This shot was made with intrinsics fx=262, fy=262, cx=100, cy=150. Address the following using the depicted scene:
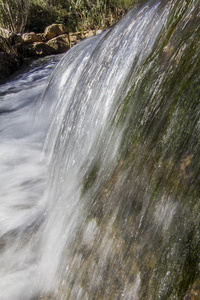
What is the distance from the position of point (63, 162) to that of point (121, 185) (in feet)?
3.43

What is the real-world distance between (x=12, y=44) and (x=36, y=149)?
566 cm

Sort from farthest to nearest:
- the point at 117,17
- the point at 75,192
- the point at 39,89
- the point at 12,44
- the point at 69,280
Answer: the point at 117,17 → the point at 12,44 → the point at 39,89 → the point at 75,192 → the point at 69,280

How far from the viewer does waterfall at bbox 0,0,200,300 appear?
3.52 ft

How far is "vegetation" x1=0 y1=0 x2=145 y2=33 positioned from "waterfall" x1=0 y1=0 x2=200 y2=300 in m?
6.99

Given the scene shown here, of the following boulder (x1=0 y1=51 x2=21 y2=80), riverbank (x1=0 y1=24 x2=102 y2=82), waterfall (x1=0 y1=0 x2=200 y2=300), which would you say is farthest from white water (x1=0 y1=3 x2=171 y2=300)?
riverbank (x1=0 y1=24 x2=102 y2=82)

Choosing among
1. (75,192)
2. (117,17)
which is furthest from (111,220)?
(117,17)

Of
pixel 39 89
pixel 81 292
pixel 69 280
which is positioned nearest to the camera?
pixel 81 292

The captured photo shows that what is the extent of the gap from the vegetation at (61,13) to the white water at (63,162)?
6.33 meters

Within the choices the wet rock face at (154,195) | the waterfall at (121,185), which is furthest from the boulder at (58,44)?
the wet rock face at (154,195)

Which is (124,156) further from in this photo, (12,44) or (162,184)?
(12,44)

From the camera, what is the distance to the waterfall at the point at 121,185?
1073 mm

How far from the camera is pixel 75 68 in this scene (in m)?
3.37

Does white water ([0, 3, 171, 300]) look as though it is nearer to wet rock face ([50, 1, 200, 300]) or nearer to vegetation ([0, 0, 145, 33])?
wet rock face ([50, 1, 200, 300])

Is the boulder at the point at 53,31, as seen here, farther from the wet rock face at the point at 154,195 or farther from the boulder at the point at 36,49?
the wet rock face at the point at 154,195
